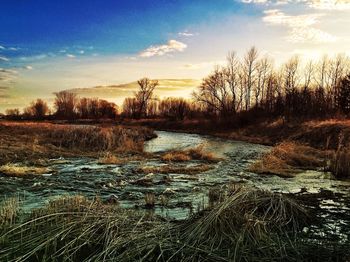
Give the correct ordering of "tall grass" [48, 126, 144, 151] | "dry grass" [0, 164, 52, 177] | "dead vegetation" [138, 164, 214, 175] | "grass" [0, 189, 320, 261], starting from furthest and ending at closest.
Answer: "tall grass" [48, 126, 144, 151]
"dead vegetation" [138, 164, 214, 175]
"dry grass" [0, 164, 52, 177]
"grass" [0, 189, 320, 261]

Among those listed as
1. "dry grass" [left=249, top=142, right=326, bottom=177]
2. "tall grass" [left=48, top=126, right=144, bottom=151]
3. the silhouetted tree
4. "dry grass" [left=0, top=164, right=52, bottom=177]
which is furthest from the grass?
the silhouetted tree

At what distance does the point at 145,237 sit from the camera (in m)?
6.91

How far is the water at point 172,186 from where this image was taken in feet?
36.6

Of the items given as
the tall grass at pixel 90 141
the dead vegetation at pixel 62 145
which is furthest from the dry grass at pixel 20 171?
the tall grass at pixel 90 141

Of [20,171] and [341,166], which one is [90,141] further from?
[341,166]

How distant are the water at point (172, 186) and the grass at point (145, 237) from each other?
1.87 m

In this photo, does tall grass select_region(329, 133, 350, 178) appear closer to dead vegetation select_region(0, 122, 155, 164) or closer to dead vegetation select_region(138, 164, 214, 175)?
dead vegetation select_region(138, 164, 214, 175)

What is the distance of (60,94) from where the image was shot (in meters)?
135

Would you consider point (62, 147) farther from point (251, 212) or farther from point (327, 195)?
point (251, 212)

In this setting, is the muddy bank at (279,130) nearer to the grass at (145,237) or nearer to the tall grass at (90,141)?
the tall grass at (90,141)

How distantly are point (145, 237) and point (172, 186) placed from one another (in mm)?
7834

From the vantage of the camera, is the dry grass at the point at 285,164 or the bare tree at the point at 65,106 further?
the bare tree at the point at 65,106

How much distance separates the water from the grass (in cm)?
187

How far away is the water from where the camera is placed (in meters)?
11.2
